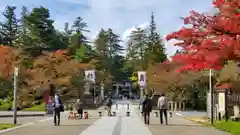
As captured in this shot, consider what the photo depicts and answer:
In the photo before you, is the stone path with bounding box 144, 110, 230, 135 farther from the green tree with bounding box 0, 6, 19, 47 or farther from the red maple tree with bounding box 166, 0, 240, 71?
the green tree with bounding box 0, 6, 19, 47

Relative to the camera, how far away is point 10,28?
7881 cm

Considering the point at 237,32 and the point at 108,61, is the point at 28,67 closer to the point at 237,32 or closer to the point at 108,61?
the point at 108,61

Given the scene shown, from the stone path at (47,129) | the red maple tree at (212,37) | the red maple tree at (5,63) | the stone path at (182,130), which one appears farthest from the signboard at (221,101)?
the red maple tree at (5,63)

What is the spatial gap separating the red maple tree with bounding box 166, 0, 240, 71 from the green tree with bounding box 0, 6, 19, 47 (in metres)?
63.8

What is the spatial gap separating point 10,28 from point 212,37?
7091 cm

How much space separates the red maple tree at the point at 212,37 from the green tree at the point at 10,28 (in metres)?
63.8

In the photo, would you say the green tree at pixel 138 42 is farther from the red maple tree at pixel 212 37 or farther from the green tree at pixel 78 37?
the red maple tree at pixel 212 37

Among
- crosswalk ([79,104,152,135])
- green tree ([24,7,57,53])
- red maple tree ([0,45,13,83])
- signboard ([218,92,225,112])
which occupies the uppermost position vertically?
green tree ([24,7,57,53])

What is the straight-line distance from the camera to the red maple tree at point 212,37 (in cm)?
1141

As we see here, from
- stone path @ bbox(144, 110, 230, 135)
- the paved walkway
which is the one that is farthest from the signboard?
stone path @ bbox(144, 110, 230, 135)

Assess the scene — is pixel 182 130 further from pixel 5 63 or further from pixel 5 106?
pixel 5 63

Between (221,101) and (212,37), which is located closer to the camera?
→ (212,37)

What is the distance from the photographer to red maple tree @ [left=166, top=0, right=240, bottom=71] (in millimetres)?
11414

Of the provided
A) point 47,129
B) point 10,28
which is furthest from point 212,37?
point 10,28
